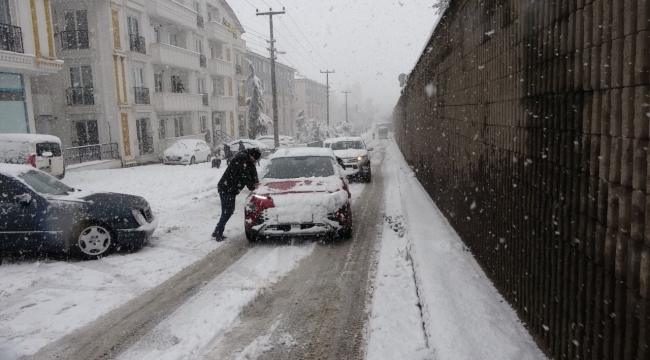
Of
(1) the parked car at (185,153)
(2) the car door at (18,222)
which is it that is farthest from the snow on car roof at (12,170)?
(1) the parked car at (185,153)

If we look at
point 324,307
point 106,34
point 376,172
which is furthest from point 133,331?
point 106,34

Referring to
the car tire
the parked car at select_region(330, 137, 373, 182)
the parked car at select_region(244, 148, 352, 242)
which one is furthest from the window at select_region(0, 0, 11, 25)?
the car tire

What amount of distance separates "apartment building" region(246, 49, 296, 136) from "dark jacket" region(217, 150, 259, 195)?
58.0 m

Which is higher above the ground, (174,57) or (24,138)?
(174,57)

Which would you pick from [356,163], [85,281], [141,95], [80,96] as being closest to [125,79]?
[141,95]

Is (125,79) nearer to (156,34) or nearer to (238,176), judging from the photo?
(156,34)

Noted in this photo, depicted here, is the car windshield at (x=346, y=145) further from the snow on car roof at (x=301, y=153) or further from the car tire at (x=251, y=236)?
the car tire at (x=251, y=236)

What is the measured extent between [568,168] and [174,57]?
31.7 m

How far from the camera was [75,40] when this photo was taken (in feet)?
84.3

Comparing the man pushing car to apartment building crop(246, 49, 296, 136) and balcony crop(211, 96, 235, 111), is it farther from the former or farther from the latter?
apartment building crop(246, 49, 296, 136)

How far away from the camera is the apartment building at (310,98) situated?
93.8 meters

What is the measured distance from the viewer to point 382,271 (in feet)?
20.3

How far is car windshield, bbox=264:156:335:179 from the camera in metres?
8.77

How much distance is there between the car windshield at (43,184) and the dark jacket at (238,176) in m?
2.61
